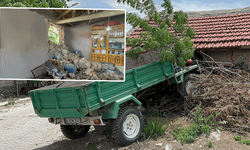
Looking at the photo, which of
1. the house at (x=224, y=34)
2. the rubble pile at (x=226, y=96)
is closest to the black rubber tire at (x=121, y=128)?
the rubble pile at (x=226, y=96)

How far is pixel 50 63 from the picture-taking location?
2.60 m

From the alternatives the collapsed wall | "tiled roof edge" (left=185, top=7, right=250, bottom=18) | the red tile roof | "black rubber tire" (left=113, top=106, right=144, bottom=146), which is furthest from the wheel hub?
the collapsed wall

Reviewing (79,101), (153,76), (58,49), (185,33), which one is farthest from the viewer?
Result: (185,33)

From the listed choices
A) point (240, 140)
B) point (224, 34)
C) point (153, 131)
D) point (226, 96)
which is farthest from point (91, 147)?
point (224, 34)

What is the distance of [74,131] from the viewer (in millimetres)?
6957

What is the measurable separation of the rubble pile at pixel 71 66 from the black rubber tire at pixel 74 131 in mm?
4461

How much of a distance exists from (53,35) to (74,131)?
4841 mm

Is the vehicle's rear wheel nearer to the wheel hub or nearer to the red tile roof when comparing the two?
the red tile roof

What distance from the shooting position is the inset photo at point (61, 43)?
2578 millimetres

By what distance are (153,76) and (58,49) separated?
468 cm

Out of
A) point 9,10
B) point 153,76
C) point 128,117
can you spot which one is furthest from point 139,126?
point 9,10

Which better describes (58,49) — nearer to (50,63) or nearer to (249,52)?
(50,63)

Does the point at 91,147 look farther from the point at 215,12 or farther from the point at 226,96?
the point at 215,12

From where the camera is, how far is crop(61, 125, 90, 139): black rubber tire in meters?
6.77
